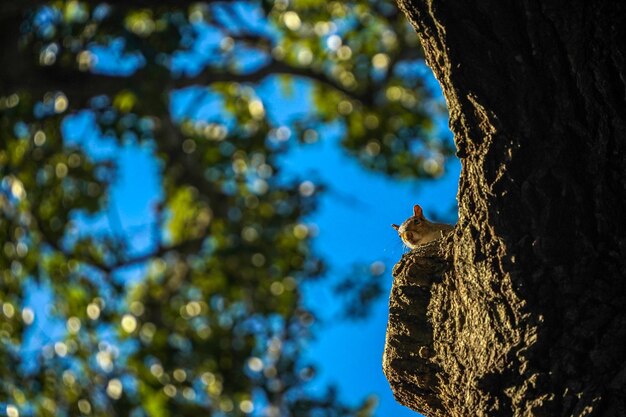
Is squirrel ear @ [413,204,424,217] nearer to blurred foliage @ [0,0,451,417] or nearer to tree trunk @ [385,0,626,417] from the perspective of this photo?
tree trunk @ [385,0,626,417]

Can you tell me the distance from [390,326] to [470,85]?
3.33ft

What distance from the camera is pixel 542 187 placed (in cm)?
271

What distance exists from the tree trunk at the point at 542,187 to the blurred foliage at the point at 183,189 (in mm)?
6012

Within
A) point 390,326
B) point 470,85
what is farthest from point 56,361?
point 470,85

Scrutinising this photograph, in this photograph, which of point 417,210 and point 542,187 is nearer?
point 542,187

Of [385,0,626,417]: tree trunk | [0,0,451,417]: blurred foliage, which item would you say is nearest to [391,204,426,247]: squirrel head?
[385,0,626,417]: tree trunk

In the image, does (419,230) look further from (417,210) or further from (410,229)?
(417,210)

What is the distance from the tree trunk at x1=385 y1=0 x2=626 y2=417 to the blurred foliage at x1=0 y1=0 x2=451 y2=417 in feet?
19.7

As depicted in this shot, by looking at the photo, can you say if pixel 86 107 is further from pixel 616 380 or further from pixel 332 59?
pixel 616 380

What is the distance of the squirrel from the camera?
4.10 metres

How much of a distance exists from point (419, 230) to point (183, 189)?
316 inches

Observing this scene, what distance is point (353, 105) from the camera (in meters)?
12.3

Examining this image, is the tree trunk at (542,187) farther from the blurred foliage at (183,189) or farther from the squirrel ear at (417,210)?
the blurred foliage at (183,189)

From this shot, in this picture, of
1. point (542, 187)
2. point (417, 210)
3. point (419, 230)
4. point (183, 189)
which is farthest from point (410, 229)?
point (183, 189)
